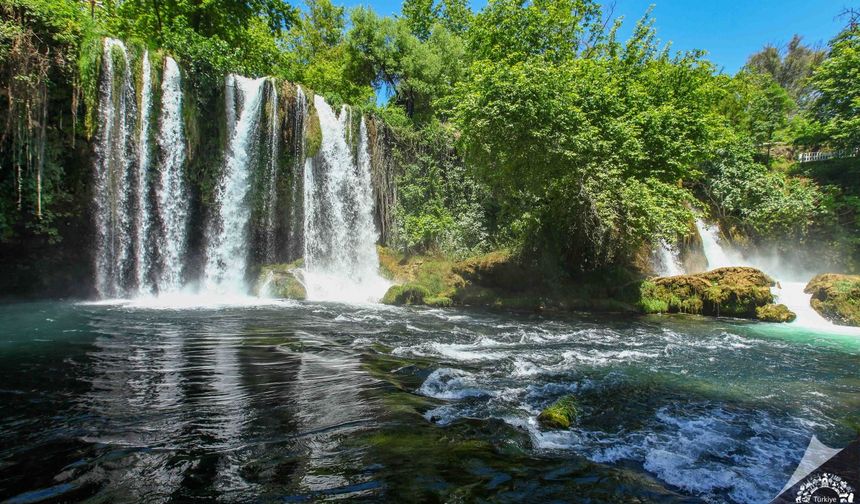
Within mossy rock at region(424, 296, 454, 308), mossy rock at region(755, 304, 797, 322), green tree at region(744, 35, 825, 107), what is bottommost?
mossy rock at region(755, 304, 797, 322)

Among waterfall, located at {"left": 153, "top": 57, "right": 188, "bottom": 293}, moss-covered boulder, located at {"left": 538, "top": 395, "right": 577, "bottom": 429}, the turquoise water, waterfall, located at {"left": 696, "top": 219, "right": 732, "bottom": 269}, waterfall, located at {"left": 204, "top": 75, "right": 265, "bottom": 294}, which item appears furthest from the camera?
waterfall, located at {"left": 696, "top": 219, "right": 732, "bottom": 269}

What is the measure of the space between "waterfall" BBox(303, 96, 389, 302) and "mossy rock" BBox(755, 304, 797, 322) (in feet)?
43.5

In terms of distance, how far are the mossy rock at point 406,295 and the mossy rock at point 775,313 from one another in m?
11.0

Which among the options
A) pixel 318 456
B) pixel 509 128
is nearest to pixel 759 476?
pixel 318 456

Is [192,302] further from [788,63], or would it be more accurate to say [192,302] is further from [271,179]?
[788,63]

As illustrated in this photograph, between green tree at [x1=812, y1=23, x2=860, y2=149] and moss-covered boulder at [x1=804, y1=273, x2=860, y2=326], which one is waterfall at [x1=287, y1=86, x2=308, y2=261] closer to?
moss-covered boulder at [x1=804, y1=273, x2=860, y2=326]

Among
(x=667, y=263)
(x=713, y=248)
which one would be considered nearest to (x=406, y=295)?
(x=667, y=263)

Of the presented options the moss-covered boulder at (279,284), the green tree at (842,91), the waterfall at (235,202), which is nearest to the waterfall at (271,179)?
the waterfall at (235,202)

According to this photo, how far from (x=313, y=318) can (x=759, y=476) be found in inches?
387

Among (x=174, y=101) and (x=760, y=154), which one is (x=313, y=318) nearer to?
(x=174, y=101)

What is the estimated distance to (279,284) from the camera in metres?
16.4

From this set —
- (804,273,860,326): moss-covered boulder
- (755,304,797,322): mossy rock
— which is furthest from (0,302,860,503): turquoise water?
(804,273,860,326): moss-covered boulder

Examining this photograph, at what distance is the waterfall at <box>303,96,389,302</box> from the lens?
19.2 m

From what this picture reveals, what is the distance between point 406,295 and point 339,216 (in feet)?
18.2
